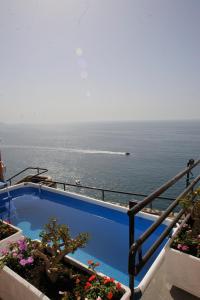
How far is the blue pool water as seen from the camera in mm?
4723

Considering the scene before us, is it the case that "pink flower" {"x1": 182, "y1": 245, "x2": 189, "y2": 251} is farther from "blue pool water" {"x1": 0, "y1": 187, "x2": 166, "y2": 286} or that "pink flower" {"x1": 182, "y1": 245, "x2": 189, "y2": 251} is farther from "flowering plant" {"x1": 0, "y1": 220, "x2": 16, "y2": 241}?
"flowering plant" {"x1": 0, "y1": 220, "x2": 16, "y2": 241}

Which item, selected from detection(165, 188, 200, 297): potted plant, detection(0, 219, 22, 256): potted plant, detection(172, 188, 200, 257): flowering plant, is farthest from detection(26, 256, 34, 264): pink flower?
detection(172, 188, 200, 257): flowering plant

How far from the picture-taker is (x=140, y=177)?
37.4m

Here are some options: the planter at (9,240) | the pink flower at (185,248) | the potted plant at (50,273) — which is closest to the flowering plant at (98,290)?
the potted plant at (50,273)

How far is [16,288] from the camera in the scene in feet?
8.21

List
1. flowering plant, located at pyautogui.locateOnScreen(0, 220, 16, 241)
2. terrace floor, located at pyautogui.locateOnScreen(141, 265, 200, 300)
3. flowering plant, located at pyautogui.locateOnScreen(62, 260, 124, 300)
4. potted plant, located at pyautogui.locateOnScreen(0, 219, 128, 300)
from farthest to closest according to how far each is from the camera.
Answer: flowering plant, located at pyautogui.locateOnScreen(0, 220, 16, 241)
terrace floor, located at pyautogui.locateOnScreen(141, 265, 200, 300)
potted plant, located at pyautogui.locateOnScreen(0, 219, 128, 300)
flowering plant, located at pyautogui.locateOnScreen(62, 260, 124, 300)

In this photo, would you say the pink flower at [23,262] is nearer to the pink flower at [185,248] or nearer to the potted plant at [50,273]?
the potted plant at [50,273]

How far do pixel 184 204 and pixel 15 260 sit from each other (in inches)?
91.7

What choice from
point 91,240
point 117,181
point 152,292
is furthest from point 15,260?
point 117,181

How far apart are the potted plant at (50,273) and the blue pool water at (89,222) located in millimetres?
2025

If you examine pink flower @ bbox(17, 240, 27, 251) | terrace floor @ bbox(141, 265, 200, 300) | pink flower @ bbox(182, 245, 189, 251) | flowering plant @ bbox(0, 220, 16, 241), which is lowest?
terrace floor @ bbox(141, 265, 200, 300)

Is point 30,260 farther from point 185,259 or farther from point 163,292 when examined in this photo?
point 185,259

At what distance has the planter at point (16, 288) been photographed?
2.28m

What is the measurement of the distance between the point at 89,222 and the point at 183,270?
441cm
